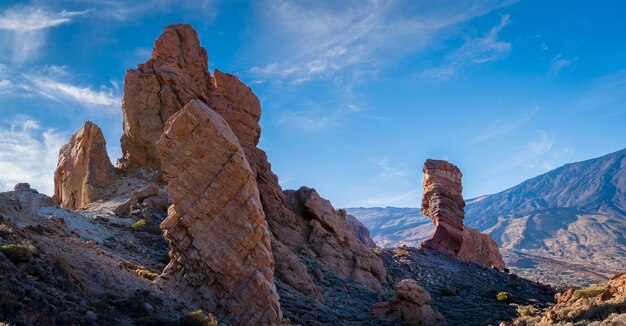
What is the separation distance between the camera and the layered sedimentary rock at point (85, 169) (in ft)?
152

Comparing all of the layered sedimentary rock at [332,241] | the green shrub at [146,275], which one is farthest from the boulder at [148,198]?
the green shrub at [146,275]

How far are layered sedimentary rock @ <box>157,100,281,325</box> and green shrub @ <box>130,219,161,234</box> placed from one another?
1284 cm

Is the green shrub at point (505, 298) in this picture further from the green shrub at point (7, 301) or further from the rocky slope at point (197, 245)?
the green shrub at point (7, 301)

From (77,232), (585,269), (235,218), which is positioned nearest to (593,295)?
(235,218)

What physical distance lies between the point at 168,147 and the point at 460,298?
1366 inches

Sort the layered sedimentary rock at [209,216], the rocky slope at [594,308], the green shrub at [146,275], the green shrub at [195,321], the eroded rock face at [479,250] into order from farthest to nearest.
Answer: the eroded rock face at [479,250], the green shrub at [146,275], the layered sedimentary rock at [209,216], the rocky slope at [594,308], the green shrub at [195,321]

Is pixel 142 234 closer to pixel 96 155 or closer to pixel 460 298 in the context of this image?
pixel 96 155

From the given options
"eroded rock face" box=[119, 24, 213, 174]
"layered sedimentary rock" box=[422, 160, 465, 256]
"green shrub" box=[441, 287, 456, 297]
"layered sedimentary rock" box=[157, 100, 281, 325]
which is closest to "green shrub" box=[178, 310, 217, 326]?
"layered sedimentary rock" box=[157, 100, 281, 325]

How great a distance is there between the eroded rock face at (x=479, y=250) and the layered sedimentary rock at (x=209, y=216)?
169 ft

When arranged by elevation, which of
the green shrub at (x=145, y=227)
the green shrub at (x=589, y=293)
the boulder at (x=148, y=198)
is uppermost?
the boulder at (x=148, y=198)

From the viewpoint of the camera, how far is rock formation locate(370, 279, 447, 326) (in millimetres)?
33219

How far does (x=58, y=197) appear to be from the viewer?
2046 inches

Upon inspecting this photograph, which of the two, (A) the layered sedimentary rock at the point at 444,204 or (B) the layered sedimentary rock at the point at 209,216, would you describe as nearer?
(B) the layered sedimentary rock at the point at 209,216

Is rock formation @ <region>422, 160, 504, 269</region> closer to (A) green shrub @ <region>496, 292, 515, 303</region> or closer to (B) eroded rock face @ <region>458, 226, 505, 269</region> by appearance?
(B) eroded rock face @ <region>458, 226, 505, 269</region>
